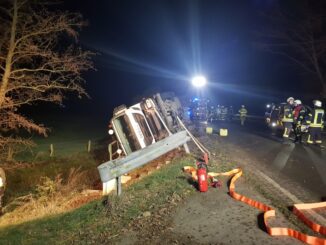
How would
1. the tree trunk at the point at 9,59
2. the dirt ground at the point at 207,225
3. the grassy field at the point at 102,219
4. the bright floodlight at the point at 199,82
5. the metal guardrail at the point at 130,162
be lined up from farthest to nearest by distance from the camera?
the bright floodlight at the point at 199,82
the tree trunk at the point at 9,59
the metal guardrail at the point at 130,162
the grassy field at the point at 102,219
the dirt ground at the point at 207,225

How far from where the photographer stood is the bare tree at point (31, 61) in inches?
428

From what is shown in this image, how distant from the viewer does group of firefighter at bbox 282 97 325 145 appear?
44.8 ft

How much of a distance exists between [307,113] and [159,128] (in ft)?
22.3

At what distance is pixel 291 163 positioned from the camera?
33.2 feet

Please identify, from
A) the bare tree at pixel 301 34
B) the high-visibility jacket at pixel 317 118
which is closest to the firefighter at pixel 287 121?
the high-visibility jacket at pixel 317 118

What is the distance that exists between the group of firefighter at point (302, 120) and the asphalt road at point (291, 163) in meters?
0.62

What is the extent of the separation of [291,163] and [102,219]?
243 inches

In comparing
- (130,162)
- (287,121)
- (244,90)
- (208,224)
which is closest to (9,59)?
(130,162)

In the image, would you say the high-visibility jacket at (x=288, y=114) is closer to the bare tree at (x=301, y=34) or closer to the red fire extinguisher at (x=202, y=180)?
the red fire extinguisher at (x=202, y=180)

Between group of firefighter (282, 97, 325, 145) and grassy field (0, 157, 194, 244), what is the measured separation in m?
7.90

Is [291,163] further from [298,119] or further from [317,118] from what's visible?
[298,119]

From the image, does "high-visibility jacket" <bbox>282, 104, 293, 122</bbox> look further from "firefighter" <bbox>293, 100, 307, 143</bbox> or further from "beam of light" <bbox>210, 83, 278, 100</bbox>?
"beam of light" <bbox>210, 83, 278, 100</bbox>

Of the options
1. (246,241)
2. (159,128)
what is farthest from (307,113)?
(246,241)

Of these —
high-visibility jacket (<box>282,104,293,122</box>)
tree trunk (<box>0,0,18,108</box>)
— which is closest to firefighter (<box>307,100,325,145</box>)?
high-visibility jacket (<box>282,104,293,122</box>)
